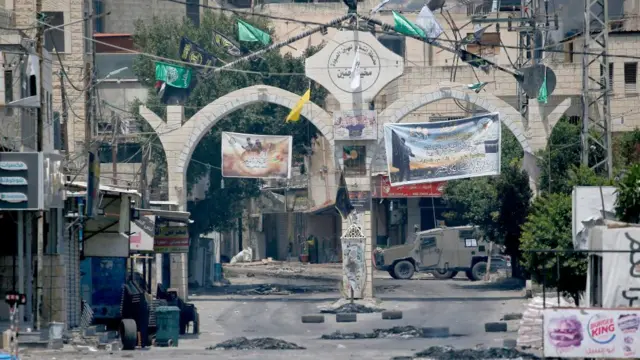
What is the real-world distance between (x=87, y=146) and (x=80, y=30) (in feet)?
40.0

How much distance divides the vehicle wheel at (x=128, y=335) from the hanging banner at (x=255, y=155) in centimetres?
1349

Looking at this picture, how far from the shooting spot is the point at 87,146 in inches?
1143

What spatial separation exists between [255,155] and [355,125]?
11.0ft

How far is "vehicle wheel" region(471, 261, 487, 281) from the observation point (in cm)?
4738

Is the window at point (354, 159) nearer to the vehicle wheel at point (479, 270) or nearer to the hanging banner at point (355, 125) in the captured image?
the hanging banner at point (355, 125)

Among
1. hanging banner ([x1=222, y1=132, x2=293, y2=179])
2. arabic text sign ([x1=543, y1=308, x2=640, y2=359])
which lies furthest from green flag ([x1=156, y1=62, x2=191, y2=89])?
arabic text sign ([x1=543, y1=308, x2=640, y2=359])

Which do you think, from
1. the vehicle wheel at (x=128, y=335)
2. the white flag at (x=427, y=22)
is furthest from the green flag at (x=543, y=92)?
the vehicle wheel at (x=128, y=335)

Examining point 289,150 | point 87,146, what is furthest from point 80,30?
point 87,146

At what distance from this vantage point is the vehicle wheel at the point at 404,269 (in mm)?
48656

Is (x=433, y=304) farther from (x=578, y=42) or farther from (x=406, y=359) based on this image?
(x=578, y=42)

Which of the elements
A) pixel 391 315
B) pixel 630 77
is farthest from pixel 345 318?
pixel 630 77

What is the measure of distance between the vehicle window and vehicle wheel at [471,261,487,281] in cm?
201

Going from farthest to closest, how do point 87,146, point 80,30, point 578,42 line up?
point 578,42
point 80,30
point 87,146

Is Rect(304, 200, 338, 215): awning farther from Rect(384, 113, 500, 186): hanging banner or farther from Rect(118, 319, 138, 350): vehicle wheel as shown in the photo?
Rect(118, 319, 138, 350): vehicle wheel
